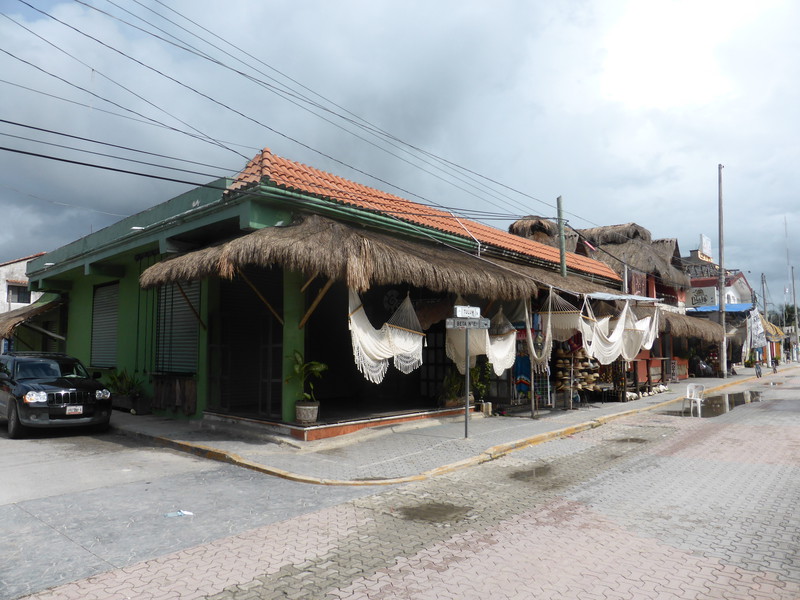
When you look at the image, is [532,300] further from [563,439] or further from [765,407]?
[765,407]

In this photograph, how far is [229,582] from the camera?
4.23 meters

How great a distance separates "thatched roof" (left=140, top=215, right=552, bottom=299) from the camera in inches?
348

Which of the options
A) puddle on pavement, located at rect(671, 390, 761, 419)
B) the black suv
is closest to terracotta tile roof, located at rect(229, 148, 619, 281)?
the black suv

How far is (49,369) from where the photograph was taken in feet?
39.4

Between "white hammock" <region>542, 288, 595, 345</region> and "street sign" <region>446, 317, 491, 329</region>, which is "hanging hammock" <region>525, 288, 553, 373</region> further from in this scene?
"street sign" <region>446, 317, 491, 329</region>

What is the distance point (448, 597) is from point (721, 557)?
8.45ft

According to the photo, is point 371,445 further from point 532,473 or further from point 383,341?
point 532,473

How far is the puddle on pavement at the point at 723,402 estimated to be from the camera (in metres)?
15.4

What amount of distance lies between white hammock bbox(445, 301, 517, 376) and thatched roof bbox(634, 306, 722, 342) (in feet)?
37.9

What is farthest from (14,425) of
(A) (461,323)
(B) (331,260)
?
(A) (461,323)

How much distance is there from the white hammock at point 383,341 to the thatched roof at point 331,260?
0.69 meters

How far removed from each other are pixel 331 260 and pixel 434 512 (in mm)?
4437

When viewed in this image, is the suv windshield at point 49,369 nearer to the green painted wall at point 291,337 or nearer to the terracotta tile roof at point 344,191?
the green painted wall at point 291,337

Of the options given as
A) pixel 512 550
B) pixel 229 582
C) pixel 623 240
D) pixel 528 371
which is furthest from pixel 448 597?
pixel 623 240
